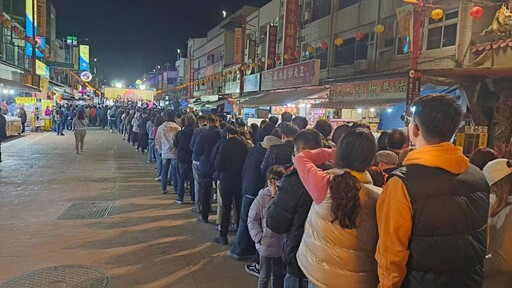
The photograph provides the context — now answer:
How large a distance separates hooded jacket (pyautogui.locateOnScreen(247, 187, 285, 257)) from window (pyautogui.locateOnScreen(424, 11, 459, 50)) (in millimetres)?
11681

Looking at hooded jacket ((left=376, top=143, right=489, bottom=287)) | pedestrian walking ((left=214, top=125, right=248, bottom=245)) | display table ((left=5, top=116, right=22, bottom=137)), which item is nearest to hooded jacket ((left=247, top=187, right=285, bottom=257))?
pedestrian walking ((left=214, top=125, right=248, bottom=245))

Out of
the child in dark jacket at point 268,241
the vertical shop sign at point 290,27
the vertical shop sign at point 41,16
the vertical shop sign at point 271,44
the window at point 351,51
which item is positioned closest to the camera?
the child in dark jacket at point 268,241

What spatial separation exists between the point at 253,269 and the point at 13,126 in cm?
2102

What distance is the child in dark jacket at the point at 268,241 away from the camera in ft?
13.1

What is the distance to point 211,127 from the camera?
712 centimetres

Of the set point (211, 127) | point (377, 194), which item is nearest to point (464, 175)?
point (377, 194)

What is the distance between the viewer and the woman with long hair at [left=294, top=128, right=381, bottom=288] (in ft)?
7.45

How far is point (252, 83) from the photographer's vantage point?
22.8m

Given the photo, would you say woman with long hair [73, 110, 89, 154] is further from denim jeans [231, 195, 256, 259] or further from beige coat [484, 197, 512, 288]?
Result: beige coat [484, 197, 512, 288]

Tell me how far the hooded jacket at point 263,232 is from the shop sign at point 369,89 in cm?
750

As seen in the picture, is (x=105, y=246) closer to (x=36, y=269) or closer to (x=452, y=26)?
(x=36, y=269)

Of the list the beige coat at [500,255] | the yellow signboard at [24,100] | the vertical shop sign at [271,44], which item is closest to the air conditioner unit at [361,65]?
the vertical shop sign at [271,44]

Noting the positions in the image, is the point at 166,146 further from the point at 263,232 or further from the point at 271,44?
the point at 271,44

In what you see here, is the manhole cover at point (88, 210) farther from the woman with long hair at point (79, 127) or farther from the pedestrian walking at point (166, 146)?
the woman with long hair at point (79, 127)
